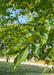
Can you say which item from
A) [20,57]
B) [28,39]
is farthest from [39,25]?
[20,57]

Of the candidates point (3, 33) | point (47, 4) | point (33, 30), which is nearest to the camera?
point (33, 30)

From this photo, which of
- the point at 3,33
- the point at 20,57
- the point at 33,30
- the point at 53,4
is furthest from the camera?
the point at 3,33

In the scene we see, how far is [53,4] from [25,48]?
1.02m

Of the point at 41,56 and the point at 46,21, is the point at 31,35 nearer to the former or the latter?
the point at 46,21

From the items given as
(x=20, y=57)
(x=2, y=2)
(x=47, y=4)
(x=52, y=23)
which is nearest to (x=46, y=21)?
(x=52, y=23)

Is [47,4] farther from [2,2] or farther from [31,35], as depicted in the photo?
[2,2]

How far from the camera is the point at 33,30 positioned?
144 cm

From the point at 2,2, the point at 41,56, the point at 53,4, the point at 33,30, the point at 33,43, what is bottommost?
the point at 41,56

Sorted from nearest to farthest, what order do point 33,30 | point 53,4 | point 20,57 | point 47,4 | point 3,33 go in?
point 20,57
point 33,30
point 53,4
point 47,4
point 3,33

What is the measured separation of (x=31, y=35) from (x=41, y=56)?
1957mm

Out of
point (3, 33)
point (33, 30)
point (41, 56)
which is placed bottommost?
point (41, 56)

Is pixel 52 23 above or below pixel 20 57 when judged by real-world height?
above

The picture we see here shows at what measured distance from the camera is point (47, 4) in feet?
7.61

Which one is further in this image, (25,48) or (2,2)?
(2,2)
